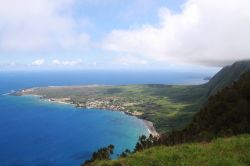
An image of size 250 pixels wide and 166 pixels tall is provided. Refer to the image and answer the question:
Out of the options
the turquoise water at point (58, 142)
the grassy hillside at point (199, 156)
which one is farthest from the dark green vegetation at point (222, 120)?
the turquoise water at point (58, 142)

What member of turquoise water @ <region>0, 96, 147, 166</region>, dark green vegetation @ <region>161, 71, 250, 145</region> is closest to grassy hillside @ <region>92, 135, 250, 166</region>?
dark green vegetation @ <region>161, 71, 250, 145</region>

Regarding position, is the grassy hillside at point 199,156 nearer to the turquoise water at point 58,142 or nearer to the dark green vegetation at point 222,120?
the dark green vegetation at point 222,120

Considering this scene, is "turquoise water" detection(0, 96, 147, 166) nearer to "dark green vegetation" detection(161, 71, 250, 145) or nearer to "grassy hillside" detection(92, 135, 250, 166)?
"dark green vegetation" detection(161, 71, 250, 145)

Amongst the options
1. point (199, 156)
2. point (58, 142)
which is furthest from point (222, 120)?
point (58, 142)

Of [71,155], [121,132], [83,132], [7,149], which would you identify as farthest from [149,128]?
[7,149]

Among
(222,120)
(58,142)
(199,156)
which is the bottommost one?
(58,142)

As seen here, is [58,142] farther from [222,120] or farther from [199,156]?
[199,156]

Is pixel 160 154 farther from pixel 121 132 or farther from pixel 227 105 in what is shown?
pixel 121 132

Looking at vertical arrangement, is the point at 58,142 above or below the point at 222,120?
below

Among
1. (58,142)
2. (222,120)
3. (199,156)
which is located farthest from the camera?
(58,142)
